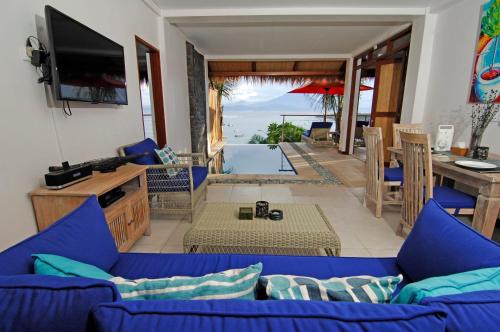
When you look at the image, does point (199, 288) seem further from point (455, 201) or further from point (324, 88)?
point (324, 88)

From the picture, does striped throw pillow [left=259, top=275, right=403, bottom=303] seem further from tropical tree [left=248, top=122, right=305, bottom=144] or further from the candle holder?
tropical tree [left=248, top=122, right=305, bottom=144]

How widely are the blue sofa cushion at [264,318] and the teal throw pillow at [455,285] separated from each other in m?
0.20

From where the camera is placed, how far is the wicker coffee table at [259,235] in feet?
5.30

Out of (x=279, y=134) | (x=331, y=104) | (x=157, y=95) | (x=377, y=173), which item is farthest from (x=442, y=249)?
(x=279, y=134)

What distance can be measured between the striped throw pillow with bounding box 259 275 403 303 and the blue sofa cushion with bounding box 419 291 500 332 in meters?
0.15

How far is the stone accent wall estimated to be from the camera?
5.09 m

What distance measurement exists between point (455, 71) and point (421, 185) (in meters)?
2.04

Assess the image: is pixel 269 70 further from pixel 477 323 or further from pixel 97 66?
pixel 477 323

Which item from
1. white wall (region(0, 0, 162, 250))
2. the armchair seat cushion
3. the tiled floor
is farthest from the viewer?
the armchair seat cushion

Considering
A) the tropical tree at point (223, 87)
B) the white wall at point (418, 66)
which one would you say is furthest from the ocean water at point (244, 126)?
the white wall at point (418, 66)

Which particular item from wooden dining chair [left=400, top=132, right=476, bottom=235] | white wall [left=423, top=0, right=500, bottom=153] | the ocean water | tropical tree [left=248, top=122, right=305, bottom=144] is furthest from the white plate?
tropical tree [left=248, top=122, right=305, bottom=144]

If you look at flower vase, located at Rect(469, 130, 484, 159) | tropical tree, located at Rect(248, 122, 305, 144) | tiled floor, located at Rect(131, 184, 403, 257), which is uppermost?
flower vase, located at Rect(469, 130, 484, 159)

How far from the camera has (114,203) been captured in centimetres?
187

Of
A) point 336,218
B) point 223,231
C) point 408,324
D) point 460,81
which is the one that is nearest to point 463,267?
point 408,324
